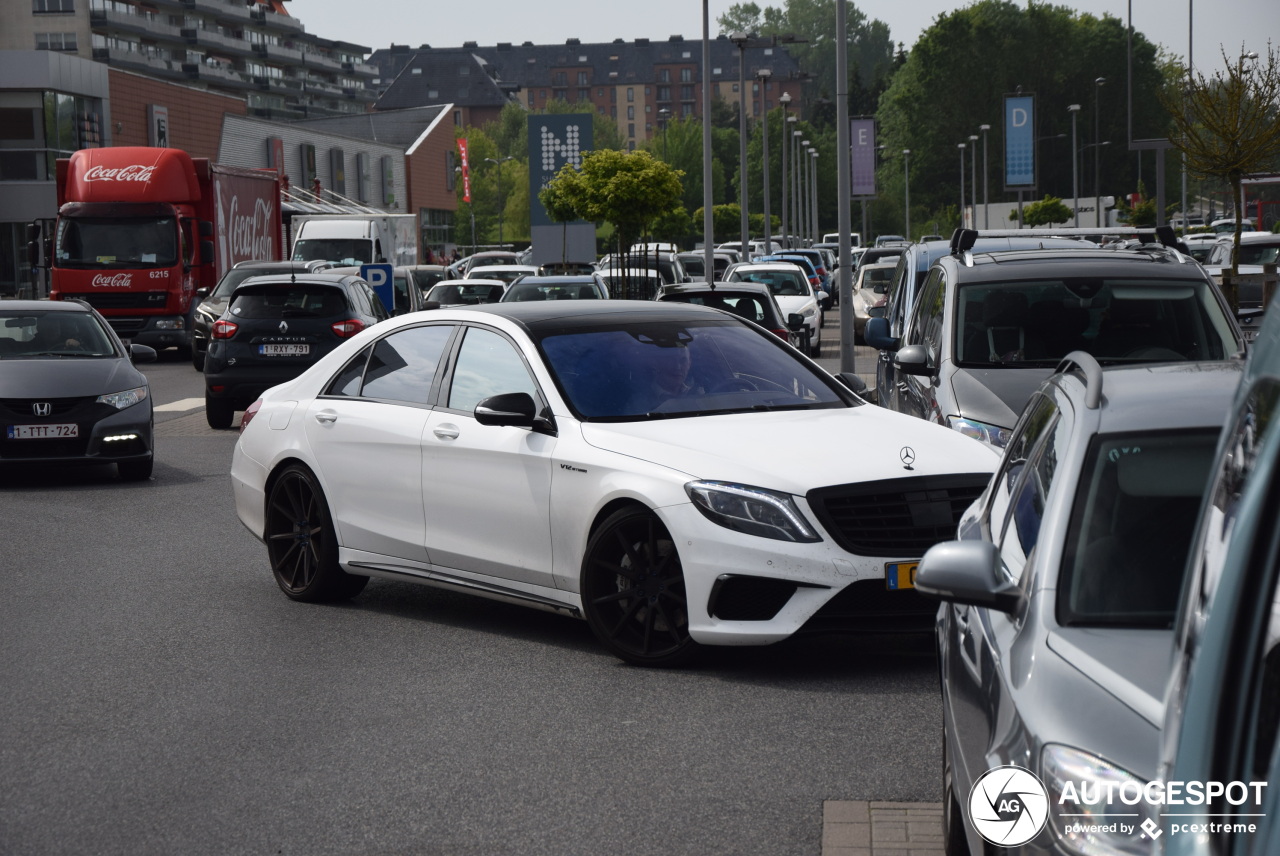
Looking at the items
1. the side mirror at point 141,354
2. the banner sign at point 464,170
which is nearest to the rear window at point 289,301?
the side mirror at point 141,354

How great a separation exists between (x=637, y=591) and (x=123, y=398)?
9.11 meters

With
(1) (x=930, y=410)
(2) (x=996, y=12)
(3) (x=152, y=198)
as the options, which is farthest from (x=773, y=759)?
(2) (x=996, y=12)

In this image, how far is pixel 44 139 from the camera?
58.8 m

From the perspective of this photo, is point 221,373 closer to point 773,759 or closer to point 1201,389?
point 773,759

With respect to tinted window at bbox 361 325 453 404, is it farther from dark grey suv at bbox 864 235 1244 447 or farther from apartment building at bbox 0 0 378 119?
apartment building at bbox 0 0 378 119

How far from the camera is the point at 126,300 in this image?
3281 cm

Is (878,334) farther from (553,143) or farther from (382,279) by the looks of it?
(553,143)

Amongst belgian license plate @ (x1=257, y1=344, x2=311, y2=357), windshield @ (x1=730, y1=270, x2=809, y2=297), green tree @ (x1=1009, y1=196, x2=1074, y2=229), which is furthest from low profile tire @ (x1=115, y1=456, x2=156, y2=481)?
green tree @ (x1=1009, y1=196, x2=1074, y2=229)

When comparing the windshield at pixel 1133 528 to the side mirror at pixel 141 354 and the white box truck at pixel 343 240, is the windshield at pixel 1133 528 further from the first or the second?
the white box truck at pixel 343 240

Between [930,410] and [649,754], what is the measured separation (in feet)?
15.2

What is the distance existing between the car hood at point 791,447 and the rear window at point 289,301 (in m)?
13.0

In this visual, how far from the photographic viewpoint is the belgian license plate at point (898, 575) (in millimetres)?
6680

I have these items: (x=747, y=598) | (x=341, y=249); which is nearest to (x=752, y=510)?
(x=747, y=598)

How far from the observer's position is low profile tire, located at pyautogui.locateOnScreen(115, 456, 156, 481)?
596 inches
